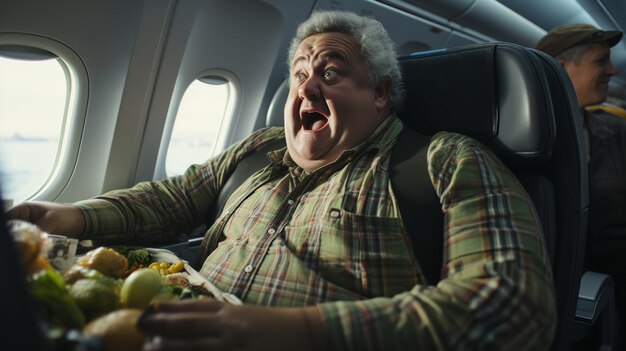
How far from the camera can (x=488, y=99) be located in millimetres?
1785

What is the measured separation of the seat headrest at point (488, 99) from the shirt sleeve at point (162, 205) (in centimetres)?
72

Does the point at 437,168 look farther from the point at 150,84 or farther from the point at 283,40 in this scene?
the point at 283,40

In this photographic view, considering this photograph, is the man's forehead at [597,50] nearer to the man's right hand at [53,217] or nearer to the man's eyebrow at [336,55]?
the man's eyebrow at [336,55]

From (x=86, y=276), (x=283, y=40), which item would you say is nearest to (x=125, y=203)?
(x=86, y=276)

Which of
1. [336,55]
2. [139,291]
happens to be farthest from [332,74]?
[139,291]

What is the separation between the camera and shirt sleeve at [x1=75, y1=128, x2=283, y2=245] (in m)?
1.95

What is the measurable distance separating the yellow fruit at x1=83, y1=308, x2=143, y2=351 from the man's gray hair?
53.9 inches

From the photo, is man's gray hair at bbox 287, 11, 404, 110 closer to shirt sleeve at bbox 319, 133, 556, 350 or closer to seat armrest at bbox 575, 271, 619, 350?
shirt sleeve at bbox 319, 133, 556, 350

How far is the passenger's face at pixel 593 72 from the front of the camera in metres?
3.24

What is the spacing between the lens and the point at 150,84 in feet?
8.92

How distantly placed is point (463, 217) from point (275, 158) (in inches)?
36.1

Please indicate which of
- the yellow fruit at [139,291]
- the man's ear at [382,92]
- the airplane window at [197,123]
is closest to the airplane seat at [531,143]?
the man's ear at [382,92]

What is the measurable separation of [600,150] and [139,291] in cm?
282

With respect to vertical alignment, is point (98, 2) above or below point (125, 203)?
above
